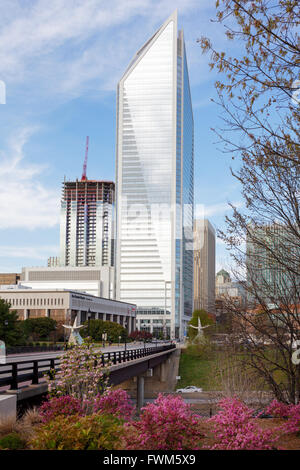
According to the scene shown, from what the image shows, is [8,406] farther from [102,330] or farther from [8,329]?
[102,330]

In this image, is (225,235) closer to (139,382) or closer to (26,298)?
(139,382)

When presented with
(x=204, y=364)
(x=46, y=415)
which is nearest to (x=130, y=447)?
(x=46, y=415)

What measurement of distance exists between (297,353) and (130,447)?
905cm

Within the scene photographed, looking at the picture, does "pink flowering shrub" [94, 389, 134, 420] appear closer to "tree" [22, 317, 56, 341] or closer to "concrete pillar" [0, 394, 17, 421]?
"concrete pillar" [0, 394, 17, 421]

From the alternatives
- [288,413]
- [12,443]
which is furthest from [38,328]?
[12,443]

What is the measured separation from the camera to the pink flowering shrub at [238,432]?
32.2ft

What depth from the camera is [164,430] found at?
9891 mm

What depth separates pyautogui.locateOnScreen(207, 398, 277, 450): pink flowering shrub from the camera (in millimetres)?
9820

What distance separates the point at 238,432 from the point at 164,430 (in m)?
1.57

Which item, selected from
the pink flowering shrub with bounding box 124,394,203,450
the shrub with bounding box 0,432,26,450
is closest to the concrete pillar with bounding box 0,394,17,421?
the shrub with bounding box 0,432,26,450

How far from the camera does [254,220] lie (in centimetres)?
1582

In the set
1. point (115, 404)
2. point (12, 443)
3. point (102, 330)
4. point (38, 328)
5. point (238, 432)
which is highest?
point (238, 432)
